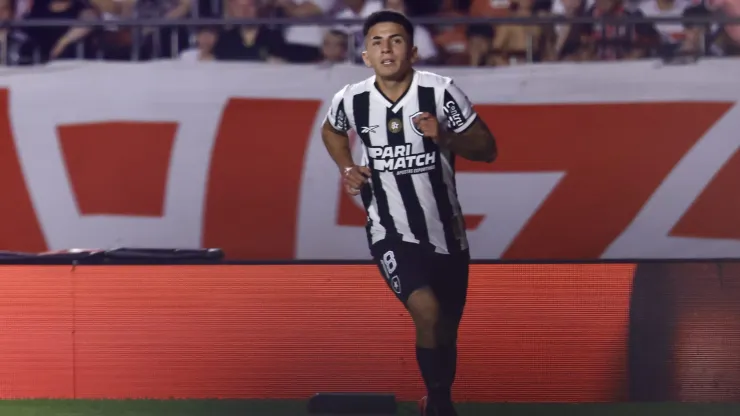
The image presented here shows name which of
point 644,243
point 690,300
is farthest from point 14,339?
point 644,243

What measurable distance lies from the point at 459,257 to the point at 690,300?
1467 mm

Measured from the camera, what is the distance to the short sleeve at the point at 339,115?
479 centimetres

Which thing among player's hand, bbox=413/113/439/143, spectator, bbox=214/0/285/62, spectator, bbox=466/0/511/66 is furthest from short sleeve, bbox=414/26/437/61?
player's hand, bbox=413/113/439/143

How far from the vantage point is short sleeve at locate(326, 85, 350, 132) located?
4789 millimetres

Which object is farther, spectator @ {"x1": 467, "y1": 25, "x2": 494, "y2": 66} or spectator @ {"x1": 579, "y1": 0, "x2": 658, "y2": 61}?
spectator @ {"x1": 467, "y1": 25, "x2": 494, "y2": 66}

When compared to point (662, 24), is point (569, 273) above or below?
below

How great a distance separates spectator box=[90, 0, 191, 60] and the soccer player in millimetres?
3795

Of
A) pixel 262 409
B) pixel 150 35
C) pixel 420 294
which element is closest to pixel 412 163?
pixel 420 294

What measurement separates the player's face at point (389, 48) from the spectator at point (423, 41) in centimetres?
348

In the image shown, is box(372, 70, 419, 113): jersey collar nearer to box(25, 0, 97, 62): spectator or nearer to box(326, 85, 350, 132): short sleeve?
box(326, 85, 350, 132): short sleeve

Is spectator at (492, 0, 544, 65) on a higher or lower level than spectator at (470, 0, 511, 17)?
lower

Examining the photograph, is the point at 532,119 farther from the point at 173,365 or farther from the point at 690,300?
the point at 173,365

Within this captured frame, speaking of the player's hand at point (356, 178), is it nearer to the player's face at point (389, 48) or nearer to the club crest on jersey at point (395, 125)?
the club crest on jersey at point (395, 125)

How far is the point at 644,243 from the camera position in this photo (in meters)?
7.54
